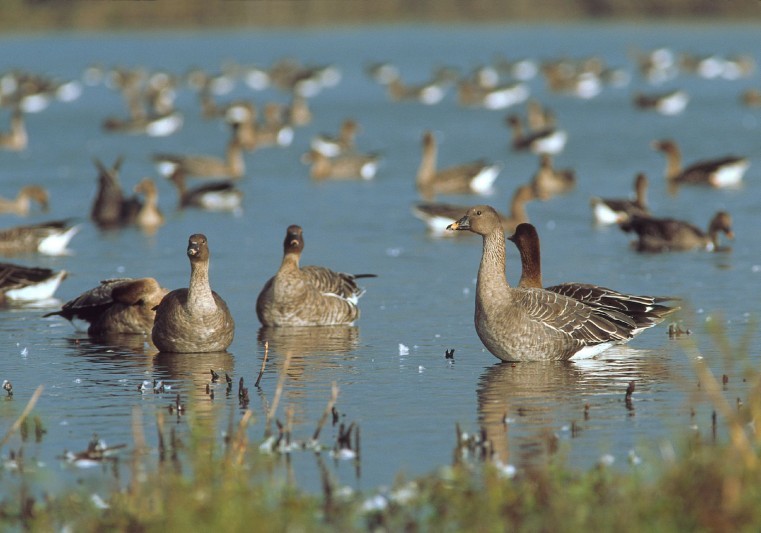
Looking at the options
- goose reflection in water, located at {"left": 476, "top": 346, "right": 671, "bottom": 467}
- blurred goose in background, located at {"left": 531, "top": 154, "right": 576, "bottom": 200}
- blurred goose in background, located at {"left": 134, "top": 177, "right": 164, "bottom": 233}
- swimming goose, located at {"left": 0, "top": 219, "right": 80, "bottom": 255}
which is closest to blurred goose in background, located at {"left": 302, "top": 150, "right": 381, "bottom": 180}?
blurred goose in background, located at {"left": 531, "top": 154, "right": 576, "bottom": 200}

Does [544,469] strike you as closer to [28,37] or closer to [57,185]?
[57,185]

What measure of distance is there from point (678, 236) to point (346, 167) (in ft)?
39.2

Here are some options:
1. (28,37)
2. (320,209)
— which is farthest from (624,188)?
(28,37)

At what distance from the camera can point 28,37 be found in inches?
3915

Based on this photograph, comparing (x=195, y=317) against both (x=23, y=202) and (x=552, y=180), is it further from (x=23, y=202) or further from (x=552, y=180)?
(x=552, y=180)

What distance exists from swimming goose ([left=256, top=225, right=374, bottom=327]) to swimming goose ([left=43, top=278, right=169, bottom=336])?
3.58 ft

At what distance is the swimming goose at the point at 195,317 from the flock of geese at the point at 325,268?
0.01 metres

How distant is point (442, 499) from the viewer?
7238mm

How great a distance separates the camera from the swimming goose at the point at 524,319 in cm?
1154

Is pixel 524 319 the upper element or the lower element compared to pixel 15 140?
lower

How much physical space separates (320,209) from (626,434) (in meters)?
16.2

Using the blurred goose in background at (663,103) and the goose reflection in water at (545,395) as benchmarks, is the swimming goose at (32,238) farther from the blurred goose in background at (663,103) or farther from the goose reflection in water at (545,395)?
the blurred goose in background at (663,103)

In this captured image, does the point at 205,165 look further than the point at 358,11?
No

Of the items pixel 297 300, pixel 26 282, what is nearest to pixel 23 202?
pixel 26 282
